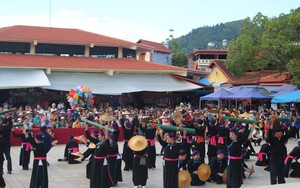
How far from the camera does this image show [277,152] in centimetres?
1106

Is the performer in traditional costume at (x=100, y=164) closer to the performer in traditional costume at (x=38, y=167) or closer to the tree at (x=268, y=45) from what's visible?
the performer in traditional costume at (x=38, y=167)

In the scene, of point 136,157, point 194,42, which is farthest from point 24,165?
point 194,42

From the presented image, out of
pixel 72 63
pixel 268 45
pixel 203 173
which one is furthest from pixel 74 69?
pixel 203 173

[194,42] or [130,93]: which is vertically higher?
[194,42]

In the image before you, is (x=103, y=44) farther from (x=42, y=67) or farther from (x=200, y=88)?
(x=200, y=88)

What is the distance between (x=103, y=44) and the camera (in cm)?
3591

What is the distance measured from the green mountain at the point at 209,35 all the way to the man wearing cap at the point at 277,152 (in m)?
128

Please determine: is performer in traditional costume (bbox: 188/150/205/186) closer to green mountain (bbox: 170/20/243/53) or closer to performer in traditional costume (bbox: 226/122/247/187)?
performer in traditional costume (bbox: 226/122/247/187)

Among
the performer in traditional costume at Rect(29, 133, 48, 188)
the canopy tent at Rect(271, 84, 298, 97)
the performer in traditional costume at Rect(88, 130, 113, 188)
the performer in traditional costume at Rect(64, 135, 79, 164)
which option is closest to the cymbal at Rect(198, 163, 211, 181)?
the performer in traditional costume at Rect(88, 130, 113, 188)

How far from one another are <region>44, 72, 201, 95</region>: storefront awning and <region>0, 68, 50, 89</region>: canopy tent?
1126 millimetres

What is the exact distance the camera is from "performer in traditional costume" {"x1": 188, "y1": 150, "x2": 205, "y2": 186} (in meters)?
12.4

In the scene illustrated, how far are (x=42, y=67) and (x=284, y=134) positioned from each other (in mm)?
22845

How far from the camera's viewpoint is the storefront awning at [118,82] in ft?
105

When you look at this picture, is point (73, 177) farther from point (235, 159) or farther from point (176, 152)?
point (235, 159)
